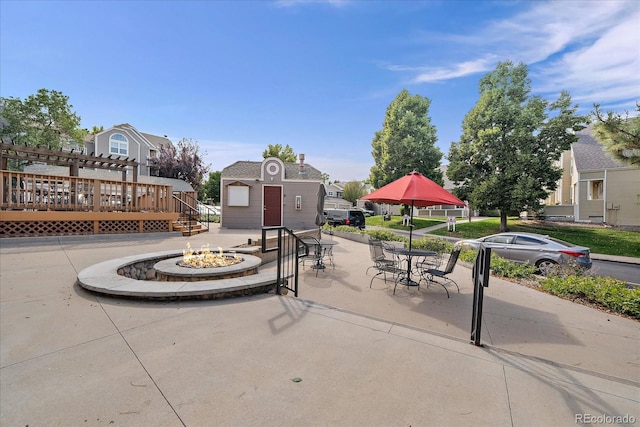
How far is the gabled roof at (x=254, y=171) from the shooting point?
17938mm

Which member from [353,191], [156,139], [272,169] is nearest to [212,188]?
[156,139]

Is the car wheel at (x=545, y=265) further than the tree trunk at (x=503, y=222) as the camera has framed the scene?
No

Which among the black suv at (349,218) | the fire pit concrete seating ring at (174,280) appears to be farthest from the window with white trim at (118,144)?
the fire pit concrete seating ring at (174,280)

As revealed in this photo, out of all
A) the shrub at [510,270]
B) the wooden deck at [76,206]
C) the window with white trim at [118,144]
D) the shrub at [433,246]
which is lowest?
the shrub at [510,270]

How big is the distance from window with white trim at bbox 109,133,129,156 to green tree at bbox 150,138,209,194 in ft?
9.17

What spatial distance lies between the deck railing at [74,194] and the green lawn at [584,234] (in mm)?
18375

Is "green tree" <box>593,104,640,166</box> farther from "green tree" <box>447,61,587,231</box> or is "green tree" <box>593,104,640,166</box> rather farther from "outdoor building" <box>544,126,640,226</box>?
"outdoor building" <box>544,126,640,226</box>

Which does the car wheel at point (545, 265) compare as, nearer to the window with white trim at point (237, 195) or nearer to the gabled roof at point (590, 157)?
the window with white trim at point (237, 195)

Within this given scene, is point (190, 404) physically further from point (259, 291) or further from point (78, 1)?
point (78, 1)

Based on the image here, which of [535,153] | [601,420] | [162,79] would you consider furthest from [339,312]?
[535,153]

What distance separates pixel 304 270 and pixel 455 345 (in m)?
4.69

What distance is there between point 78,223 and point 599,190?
31.9 meters

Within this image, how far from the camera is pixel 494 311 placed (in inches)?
188

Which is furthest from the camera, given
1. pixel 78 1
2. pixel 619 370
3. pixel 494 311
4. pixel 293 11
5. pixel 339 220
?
pixel 339 220
